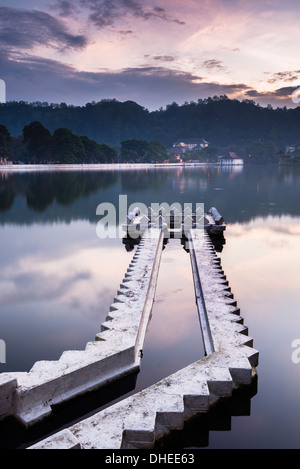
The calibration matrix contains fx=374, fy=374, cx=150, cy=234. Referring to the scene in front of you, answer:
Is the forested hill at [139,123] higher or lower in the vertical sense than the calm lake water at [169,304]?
higher

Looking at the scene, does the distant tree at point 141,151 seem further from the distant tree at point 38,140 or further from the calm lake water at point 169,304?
the calm lake water at point 169,304

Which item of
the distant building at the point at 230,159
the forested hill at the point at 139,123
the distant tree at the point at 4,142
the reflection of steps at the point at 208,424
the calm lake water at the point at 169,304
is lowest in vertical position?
the reflection of steps at the point at 208,424

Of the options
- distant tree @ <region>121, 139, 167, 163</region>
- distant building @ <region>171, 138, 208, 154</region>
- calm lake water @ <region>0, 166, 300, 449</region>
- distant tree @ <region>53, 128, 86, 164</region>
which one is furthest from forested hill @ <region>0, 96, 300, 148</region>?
calm lake water @ <region>0, 166, 300, 449</region>

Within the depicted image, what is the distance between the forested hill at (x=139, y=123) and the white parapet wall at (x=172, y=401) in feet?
551

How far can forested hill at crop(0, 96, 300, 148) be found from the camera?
175 meters

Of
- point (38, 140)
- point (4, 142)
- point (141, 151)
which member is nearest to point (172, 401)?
point (4, 142)

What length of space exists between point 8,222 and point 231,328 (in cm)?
1273

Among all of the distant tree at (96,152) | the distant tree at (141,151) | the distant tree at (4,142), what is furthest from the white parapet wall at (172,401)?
the distant tree at (141,151)

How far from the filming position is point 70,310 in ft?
20.6

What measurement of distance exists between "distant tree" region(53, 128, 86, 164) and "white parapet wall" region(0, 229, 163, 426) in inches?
2883

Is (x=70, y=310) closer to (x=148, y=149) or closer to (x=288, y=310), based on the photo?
(x=288, y=310)

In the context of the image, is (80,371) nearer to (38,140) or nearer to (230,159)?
(38,140)

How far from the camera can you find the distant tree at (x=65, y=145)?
74312 mm

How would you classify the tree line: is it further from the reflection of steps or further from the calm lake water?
the reflection of steps
